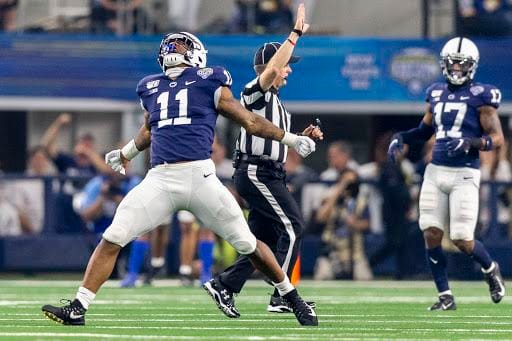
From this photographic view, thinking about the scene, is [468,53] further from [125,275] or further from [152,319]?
[125,275]

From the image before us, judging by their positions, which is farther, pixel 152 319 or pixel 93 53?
pixel 93 53

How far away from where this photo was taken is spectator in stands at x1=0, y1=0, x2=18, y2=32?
19.5 m

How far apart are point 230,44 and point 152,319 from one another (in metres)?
9.09

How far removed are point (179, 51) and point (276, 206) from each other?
188cm

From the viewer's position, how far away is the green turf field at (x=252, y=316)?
28.9ft

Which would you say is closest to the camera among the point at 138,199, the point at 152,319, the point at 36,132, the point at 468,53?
the point at 138,199

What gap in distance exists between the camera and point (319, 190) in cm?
1812

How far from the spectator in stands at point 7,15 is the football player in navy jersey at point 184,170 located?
10.3m

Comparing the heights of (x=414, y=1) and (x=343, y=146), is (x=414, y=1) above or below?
above

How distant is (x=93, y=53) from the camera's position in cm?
1912

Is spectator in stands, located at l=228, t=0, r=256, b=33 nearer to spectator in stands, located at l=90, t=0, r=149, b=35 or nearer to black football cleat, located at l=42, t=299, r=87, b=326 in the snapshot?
spectator in stands, located at l=90, t=0, r=149, b=35

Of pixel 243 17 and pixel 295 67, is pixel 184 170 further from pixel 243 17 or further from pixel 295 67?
pixel 243 17

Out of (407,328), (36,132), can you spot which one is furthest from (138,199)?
(36,132)

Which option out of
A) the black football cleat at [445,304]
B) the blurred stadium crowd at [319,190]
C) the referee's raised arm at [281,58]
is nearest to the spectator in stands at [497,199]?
the blurred stadium crowd at [319,190]
